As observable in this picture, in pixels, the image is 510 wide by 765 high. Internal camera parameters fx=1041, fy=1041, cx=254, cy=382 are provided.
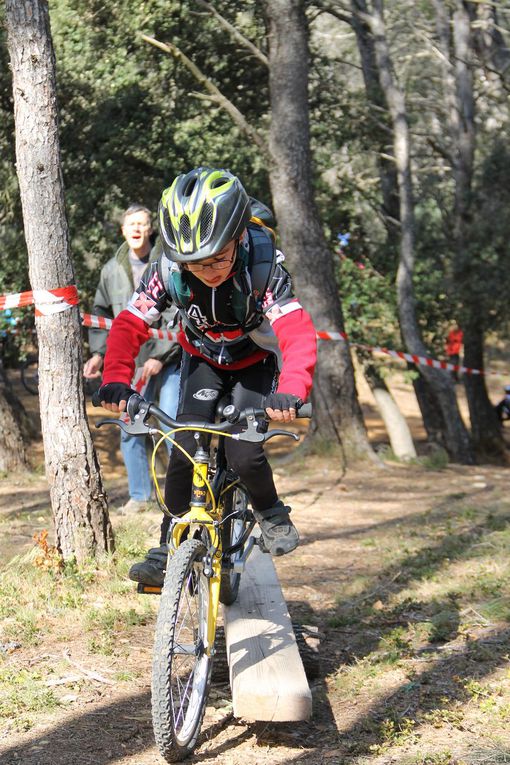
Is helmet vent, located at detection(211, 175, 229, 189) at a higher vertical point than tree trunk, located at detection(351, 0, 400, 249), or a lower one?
lower

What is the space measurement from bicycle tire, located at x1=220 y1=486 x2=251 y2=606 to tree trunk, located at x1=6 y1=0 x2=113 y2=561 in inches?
53.4

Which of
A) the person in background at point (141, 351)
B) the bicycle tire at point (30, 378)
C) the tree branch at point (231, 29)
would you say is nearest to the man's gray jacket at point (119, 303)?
the person in background at point (141, 351)

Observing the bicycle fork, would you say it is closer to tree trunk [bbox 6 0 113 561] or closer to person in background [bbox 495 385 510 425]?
tree trunk [bbox 6 0 113 561]

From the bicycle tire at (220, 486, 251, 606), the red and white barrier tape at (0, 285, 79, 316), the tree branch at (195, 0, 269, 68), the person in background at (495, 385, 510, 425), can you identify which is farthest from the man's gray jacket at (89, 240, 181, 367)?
the person in background at (495, 385, 510, 425)

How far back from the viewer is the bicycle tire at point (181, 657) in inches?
147

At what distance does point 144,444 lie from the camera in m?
7.74

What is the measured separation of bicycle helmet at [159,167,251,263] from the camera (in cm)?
393

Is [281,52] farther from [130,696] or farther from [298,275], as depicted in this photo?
[130,696]

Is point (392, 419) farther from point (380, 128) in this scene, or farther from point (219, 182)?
point (219, 182)

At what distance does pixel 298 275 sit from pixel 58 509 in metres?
6.01

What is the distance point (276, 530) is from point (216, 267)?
117cm

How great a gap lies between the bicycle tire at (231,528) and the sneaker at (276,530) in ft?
0.50

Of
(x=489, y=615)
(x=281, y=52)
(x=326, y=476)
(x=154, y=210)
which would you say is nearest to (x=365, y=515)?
(x=326, y=476)

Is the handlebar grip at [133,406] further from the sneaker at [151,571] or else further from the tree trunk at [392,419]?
the tree trunk at [392,419]
